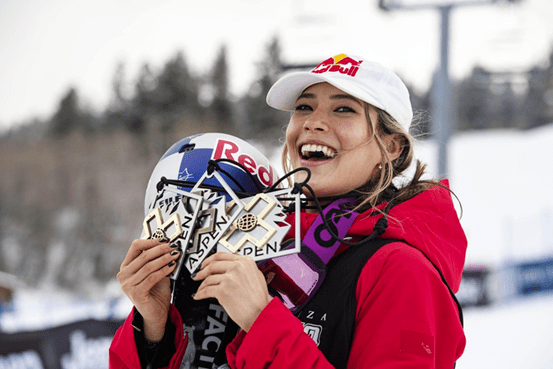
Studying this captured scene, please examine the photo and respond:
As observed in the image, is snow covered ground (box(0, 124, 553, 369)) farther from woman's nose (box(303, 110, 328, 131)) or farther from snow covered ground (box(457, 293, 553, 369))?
woman's nose (box(303, 110, 328, 131))

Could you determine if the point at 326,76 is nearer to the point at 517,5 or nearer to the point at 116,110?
the point at 517,5

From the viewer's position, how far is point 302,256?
1.08m

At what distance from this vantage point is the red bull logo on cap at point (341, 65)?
4.08ft

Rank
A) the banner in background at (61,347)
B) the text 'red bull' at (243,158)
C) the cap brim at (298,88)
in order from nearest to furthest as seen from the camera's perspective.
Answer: the cap brim at (298,88)
the text 'red bull' at (243,158)
the banner in background at (61,347)

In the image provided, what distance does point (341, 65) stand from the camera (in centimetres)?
127

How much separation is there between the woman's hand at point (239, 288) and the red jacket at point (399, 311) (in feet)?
0.11

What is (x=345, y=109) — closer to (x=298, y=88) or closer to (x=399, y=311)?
(x=298, y=88)

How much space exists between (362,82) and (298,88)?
205mm

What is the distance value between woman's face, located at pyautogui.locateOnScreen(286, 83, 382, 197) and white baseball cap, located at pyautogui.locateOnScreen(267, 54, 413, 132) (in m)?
0.04

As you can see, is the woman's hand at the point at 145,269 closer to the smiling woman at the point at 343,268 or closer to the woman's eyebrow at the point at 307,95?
the smiling woman at the point at 343,268

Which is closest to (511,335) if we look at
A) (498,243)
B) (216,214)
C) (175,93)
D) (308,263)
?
(308,263)

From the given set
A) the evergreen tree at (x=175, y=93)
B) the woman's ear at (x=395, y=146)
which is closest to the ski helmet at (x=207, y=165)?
the woman's ear at (x=395, y=146)

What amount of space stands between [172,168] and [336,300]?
0.67 metres

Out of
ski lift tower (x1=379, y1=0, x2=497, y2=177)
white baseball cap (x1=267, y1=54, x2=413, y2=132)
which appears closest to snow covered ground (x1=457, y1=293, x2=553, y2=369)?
ski lift tower (x1=379, y1=0, x2=497, y2=177)
